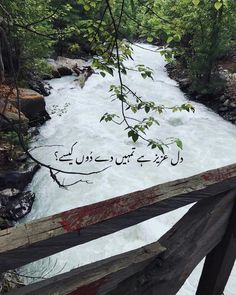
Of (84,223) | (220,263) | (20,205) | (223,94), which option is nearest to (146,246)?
(84,223)

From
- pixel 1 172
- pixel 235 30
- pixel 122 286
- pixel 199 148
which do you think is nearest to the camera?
pixel 122 286

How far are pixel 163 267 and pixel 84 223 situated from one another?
1.64ft

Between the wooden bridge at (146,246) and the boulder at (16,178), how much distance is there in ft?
20.7

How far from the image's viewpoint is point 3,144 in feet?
27.0

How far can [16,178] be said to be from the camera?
7.59 metres

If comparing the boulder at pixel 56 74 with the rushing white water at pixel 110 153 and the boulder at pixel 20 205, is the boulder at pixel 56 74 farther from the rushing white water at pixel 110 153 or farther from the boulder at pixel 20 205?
the boulder at pixel 20 205

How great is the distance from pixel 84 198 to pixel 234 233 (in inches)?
232

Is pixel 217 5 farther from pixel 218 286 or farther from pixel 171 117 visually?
pixel 171 117

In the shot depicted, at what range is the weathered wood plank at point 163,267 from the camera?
3.75 ft

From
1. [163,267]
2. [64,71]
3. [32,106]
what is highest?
[163,267]

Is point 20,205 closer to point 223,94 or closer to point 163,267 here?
point 163,267

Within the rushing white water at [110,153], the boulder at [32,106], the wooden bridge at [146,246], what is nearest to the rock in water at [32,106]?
the boulder at [32,106]

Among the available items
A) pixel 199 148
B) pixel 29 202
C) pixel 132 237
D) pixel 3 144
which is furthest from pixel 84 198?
pixel 199 148

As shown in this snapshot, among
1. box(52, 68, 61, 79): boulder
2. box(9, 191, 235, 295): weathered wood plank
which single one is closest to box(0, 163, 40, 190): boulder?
box(9, 191, 235, 295): weathered wood plank
